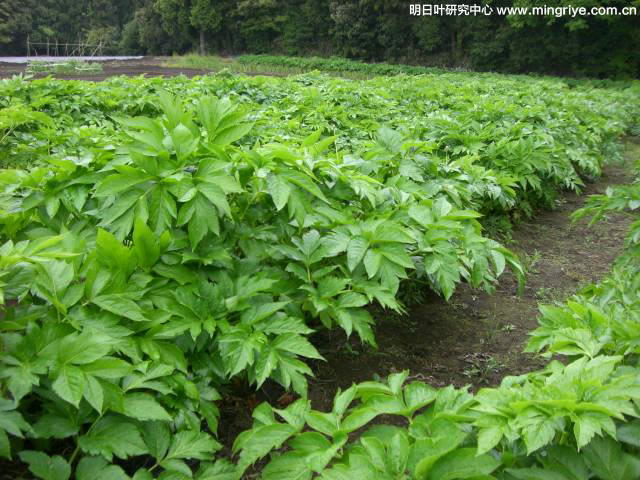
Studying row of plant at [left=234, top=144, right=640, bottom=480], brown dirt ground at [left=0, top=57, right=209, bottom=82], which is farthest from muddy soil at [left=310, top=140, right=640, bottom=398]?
brown dirt ground at [left=0, top=57, right=209, bottom=82]

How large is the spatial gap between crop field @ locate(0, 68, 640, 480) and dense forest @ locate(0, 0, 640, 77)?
2683cm

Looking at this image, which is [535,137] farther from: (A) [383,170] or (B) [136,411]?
(B) [136,411]

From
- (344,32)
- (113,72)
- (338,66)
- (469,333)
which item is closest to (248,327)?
(469,333)

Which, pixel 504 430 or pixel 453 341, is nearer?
pixel 504 430

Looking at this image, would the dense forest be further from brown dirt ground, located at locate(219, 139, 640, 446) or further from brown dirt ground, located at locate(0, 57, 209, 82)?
brown dirt ground, located at locate(219, 139, 640, 446)

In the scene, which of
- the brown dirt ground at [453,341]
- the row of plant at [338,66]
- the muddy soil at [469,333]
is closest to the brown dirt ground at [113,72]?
the row of plant at [338,66]

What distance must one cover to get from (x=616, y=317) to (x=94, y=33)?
2818 inches

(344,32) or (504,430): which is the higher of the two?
(344,32)

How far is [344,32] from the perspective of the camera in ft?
126

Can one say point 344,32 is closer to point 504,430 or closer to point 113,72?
point 113,72

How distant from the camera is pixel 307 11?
141 ft

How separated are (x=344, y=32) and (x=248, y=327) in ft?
133

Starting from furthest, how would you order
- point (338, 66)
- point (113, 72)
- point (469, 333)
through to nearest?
point (338, 66)
point (113, 72)
point (469, 333)

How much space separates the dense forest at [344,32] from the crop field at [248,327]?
26834 millimetres
